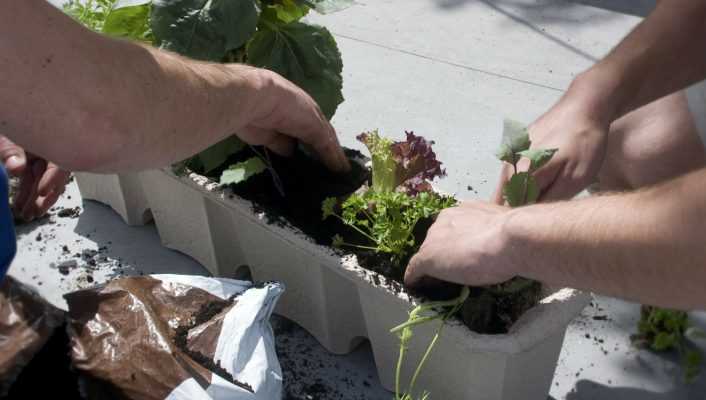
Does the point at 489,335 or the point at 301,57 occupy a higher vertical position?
the point at 301,57

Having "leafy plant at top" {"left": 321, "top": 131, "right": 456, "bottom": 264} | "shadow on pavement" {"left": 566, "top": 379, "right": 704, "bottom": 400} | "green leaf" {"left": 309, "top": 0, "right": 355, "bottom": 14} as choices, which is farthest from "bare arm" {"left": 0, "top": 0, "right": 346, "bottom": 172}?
"shadow on pavement" {"left": 566, "top": 379, "right": 704, "bottom": 400}

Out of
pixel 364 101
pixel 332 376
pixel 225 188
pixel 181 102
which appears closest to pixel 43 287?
pixel 225 188

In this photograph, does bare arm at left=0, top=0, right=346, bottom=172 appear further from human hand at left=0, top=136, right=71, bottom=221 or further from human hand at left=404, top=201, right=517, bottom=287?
human hand at left=0, top=136, right=71, bottom=221

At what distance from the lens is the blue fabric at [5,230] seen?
1446mm

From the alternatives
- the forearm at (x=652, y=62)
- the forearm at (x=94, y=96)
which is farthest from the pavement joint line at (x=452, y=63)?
the forearm at (x=94, y=96)

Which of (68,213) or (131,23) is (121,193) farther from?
(131,23)

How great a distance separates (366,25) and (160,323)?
7.19ft

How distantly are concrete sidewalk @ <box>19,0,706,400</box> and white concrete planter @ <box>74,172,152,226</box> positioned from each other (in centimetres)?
4

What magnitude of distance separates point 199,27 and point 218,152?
1.01 ft

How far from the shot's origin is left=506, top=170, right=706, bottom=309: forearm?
1.12 meters

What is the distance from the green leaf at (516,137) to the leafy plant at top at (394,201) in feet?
0.77

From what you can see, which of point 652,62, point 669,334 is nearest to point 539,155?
point 652,62

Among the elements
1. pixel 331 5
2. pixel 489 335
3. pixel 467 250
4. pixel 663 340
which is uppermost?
pixel 331 5

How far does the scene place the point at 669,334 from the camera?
2.03 meters
